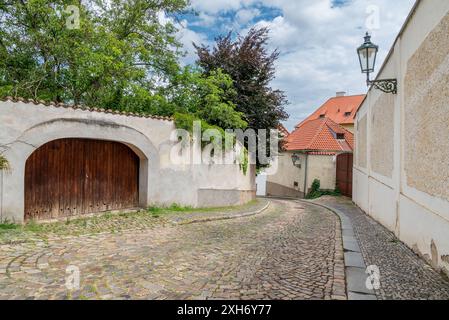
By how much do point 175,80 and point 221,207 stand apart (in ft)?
18.0

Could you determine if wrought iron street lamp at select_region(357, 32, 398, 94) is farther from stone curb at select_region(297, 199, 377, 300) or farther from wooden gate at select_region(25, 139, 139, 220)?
wooden gate at select_region(25, 139, 139, 220)

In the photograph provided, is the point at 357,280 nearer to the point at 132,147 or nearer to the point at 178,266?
the point at 178,266

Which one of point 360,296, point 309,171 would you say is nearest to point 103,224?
point 360,296

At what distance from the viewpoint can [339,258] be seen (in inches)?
194

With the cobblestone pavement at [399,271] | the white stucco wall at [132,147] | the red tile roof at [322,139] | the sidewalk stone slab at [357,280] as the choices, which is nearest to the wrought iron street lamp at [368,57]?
the cobblestone pavement at [399,271]

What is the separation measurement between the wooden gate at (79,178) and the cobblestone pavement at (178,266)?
190 centimetres

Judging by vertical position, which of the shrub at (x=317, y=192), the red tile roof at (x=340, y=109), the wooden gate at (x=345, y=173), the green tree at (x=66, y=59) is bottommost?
the shrub at (x=317, y=192)

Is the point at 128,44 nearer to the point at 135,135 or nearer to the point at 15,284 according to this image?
the point at 135,135

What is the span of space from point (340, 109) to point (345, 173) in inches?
875

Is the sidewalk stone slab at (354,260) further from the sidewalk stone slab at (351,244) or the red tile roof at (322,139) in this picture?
the red tile roof at (322,139)

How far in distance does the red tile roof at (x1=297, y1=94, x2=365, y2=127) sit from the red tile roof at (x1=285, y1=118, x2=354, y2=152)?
1213cm

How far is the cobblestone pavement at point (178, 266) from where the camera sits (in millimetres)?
3430
